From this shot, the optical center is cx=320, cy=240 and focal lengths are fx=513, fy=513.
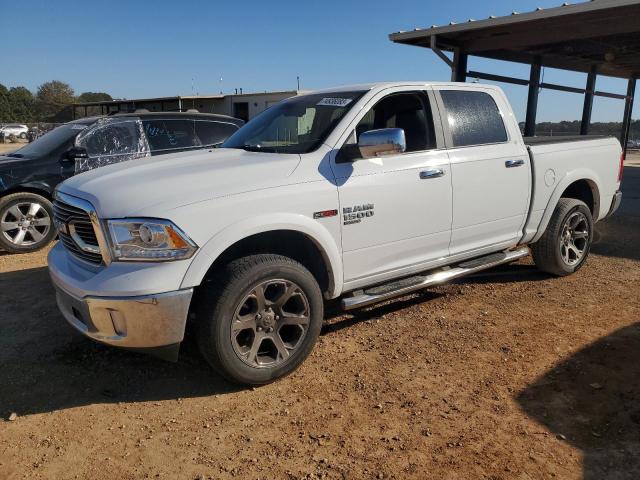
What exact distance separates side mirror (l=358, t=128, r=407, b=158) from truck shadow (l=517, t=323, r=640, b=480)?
5.84ft

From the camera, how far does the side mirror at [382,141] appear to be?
3414 millimetres

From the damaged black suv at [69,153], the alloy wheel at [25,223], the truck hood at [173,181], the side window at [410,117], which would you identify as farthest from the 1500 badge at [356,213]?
the alloy wheel at [25,223]

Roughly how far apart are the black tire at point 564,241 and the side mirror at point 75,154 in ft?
18.5

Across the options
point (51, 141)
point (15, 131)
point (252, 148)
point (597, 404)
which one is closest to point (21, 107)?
point (15, 131)

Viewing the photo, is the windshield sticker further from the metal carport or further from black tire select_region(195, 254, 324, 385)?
the metal carport

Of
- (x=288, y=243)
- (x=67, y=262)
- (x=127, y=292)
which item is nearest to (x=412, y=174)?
(x=288, y=243)

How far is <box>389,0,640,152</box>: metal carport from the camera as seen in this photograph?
927 cm

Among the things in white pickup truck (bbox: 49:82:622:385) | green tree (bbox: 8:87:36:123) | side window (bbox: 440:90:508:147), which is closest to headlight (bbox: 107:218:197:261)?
white pickup truck (bbox: 49:82:622:385)

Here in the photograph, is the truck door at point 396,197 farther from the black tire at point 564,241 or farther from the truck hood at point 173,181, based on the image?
the black tire at point 564,241

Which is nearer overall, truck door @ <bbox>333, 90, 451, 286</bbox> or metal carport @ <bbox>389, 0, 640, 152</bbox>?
truck door @ <bbox>333, 90, 451, 286</bbox>

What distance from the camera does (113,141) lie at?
280 inches

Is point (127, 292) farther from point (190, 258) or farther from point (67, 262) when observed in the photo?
point (67, 262)

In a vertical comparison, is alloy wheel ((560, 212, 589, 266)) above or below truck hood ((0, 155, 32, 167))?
below

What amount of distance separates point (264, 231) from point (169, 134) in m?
4.79
